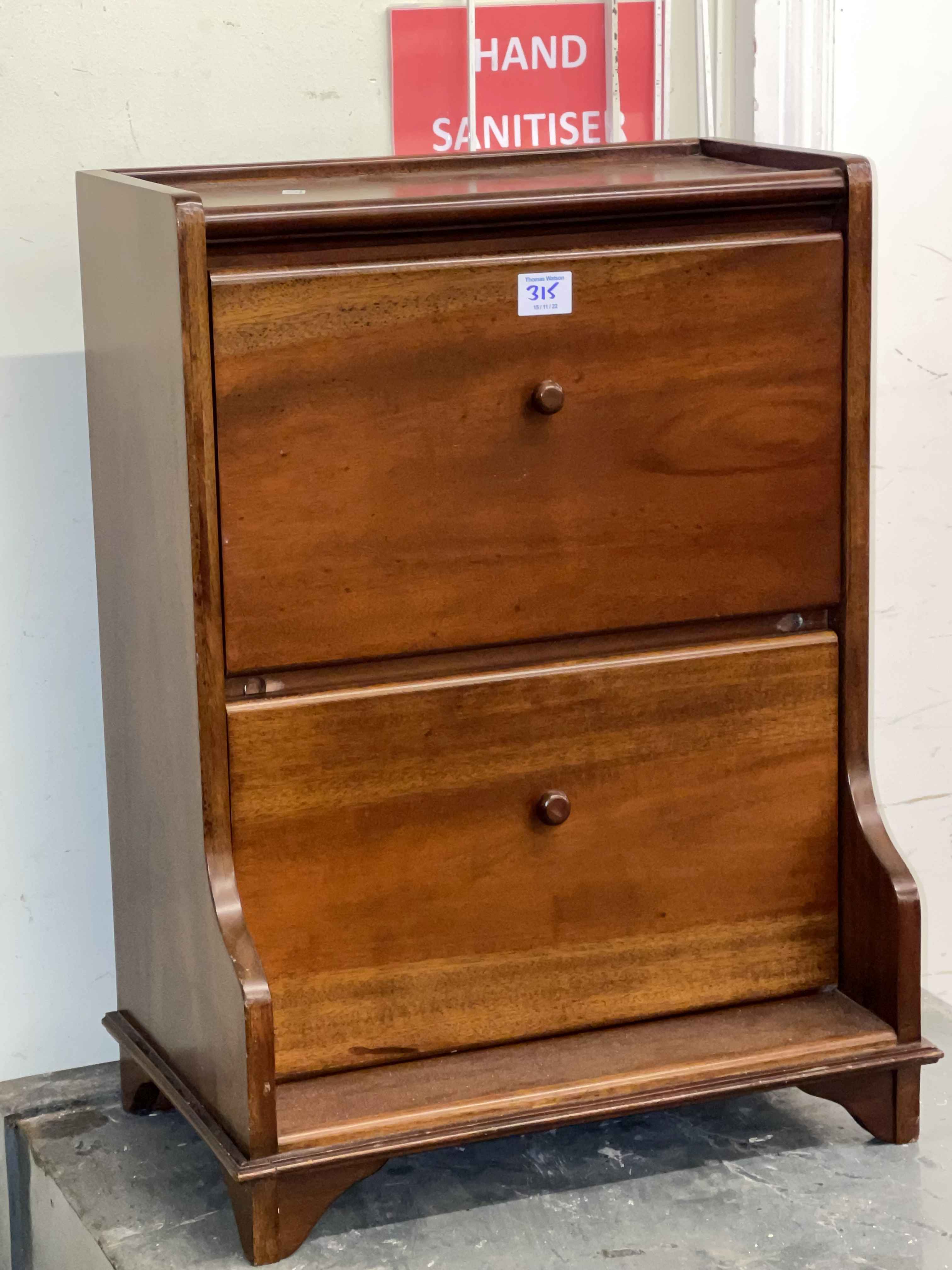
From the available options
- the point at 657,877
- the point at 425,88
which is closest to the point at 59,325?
the point at 425,88

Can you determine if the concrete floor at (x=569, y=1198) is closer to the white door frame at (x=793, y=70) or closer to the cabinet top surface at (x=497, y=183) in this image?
the cabinet top surface at (x=497, y=183)

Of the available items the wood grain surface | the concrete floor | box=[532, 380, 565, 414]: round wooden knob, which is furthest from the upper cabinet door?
the concrete floor

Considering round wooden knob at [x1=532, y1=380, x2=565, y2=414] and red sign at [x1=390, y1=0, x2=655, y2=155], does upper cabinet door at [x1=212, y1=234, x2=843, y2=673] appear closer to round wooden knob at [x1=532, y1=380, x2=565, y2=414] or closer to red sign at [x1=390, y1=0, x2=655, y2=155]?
round wooden knob at [x1=532, y1=380, x2=565, y2=414]

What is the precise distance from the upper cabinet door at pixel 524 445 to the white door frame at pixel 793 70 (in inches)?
20.3

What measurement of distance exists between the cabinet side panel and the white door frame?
767 millimetres

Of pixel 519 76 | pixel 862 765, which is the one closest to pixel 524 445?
pixel 862 765

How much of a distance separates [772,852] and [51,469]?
774 millimetres

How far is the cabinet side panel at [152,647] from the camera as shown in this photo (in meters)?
1.30

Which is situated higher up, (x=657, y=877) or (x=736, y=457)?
(x=736, y=457)

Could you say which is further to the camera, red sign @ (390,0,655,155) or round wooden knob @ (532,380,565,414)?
red sign @ (390,0,655,155)

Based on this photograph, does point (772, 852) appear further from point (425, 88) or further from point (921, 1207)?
point (425, 88)

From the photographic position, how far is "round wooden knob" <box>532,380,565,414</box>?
133 centimetres

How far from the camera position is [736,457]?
1.42 m

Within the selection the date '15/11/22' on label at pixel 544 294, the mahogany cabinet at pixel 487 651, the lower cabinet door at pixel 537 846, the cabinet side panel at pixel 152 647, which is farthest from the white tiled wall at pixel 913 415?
the cabinet side panel at pixel 152 647
